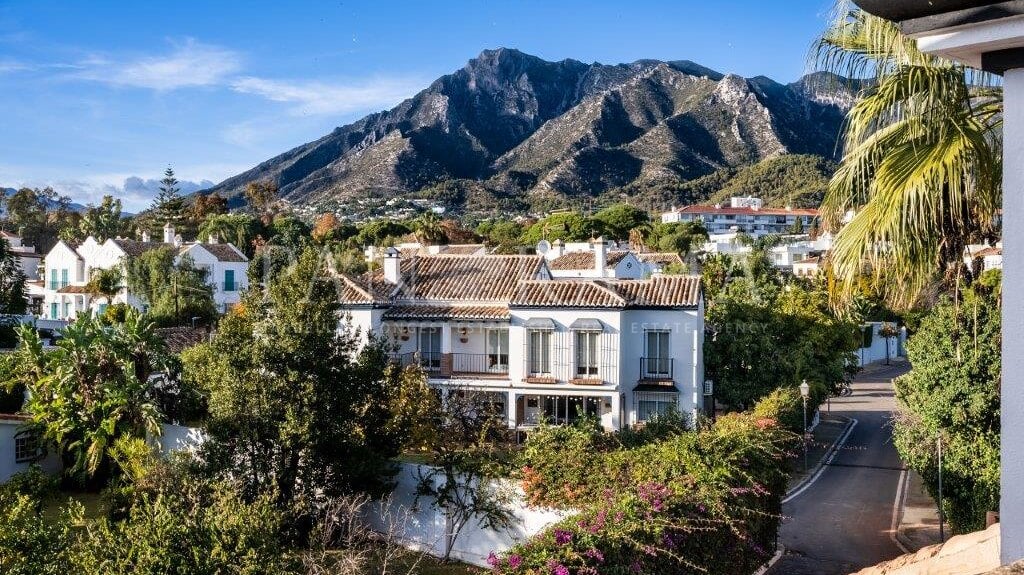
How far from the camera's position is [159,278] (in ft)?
152

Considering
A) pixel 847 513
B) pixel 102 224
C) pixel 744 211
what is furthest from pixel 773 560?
pixel 744 211

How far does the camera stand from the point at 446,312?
1099 inches

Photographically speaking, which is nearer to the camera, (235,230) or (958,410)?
(958,410)

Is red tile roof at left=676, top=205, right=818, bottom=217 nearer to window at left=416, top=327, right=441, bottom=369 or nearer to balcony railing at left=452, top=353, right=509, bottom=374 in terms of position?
balcony railing at left=452, top=353, right=509, bottom=374

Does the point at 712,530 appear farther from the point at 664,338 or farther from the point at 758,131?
the point at 758,131

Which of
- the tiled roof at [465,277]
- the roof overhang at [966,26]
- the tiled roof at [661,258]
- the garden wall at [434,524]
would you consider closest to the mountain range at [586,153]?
the tiled roof at [661,258]

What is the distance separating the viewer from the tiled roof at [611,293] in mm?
25859

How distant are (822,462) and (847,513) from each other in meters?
6.48

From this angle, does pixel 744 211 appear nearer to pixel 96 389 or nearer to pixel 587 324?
pixel 587 324

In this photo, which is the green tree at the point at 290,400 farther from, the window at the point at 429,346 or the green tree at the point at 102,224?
the green tree at the point at 102,224

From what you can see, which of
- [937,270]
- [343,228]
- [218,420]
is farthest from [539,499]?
[343,228]

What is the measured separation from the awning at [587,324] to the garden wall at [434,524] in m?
9.54

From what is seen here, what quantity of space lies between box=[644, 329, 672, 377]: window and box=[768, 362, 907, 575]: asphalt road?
5724 mm

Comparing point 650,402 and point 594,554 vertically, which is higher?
point 594,554
